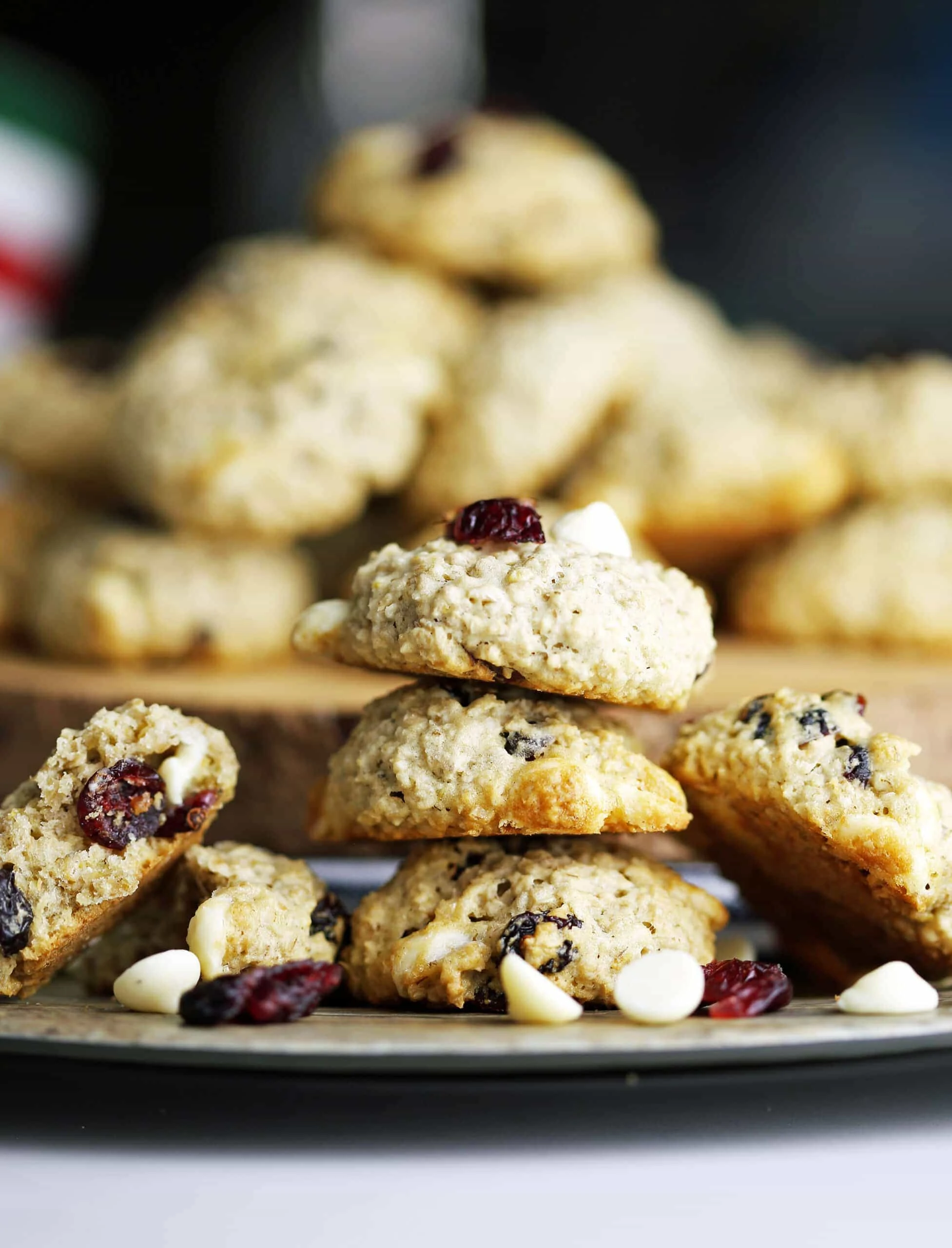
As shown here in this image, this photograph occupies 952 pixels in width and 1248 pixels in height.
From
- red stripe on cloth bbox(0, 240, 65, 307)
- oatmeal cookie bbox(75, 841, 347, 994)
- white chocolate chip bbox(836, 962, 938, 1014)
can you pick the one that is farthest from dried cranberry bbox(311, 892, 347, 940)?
red stripe on cloth bbox(0, 240, 65, 307)

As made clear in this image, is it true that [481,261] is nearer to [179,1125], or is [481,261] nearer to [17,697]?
[17,697]

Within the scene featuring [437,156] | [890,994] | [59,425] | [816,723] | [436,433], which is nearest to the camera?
[890,994]

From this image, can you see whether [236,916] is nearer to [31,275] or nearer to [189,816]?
[189,816]

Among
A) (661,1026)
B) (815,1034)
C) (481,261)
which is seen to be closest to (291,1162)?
(661,1026)

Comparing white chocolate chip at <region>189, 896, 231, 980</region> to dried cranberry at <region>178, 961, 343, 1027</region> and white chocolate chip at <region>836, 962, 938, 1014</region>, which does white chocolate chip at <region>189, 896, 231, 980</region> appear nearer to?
dried cranberry at <region>178, 961, 343, 1027</region>

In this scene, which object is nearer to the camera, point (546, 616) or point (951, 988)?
point (546, 616)

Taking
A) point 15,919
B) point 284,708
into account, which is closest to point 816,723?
point 15,919

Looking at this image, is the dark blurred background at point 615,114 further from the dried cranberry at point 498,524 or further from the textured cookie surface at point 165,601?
the dried cranberry at point 498,524
